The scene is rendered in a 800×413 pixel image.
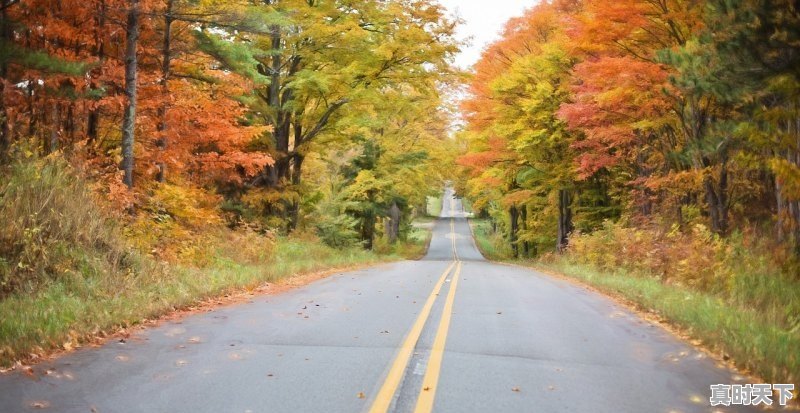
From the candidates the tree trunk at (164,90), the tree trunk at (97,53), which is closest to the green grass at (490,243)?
the tree trunk at (164,90)

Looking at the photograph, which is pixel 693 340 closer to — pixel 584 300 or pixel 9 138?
pixel 584 300

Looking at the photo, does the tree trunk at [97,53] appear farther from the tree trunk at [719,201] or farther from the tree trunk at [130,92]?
the tree trunk at [719,201]

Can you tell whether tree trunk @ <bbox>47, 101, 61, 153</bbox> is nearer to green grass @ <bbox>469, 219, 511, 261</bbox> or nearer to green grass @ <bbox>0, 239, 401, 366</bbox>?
green grass @ <bbox>0, 239, 401, 366</bbox>

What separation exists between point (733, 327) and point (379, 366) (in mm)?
4827

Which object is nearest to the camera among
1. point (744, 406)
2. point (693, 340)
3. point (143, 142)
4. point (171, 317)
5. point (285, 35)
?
point (744, 406)

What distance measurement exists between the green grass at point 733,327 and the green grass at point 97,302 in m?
7.26

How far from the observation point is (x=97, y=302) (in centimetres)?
870

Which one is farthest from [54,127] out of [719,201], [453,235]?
[453,235]

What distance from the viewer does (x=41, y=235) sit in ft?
31.4

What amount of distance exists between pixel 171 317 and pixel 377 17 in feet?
49.8

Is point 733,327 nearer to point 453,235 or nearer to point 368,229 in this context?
point 368,229

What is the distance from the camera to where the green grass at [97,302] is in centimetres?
667

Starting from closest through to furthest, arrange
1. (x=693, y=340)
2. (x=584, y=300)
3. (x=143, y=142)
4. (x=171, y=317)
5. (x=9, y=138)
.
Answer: (x=693, y=340), (x=171, y=317), (x=9, y=138), (x=584, y=300), (x=143, y=142)

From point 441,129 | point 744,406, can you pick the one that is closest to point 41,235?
point 744,406
